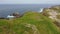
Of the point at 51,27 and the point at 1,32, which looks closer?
the point at 1,32

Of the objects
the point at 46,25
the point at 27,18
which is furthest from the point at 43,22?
the point at 27,18

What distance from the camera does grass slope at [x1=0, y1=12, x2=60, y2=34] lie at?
50.3ft

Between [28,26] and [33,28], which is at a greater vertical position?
[28,26]

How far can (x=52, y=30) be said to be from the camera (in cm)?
1688

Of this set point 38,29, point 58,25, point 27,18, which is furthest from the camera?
point 58,25

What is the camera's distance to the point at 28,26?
15.5 m

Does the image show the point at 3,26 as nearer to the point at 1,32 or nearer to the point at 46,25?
the point at 1,32

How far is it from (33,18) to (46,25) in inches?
54.7

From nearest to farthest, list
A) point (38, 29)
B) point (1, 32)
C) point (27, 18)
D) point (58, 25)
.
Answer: point (1, 32)
point (38, 29)
point (27, 18)
point (58, 25)

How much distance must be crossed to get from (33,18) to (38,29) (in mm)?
1660

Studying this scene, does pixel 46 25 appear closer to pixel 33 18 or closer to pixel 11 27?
pixel 33 18

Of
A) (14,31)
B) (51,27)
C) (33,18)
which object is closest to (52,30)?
(51,27)

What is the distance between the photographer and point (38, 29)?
1631cm

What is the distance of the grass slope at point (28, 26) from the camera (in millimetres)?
15336
